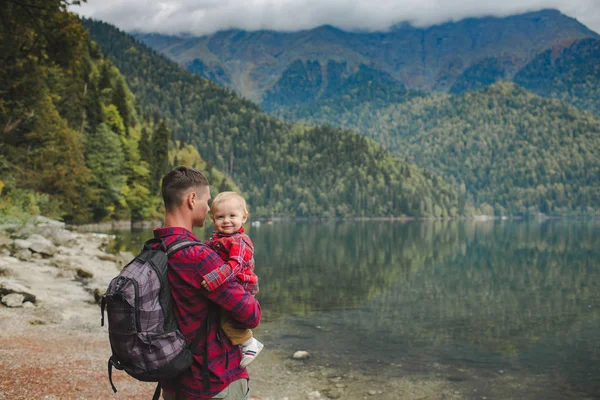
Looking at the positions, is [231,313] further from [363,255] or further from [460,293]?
[363,255]

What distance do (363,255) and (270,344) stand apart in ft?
128

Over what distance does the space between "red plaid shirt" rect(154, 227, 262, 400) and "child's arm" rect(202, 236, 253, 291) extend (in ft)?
0.16

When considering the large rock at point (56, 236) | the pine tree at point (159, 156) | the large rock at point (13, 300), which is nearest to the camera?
the large rock at point (13, 300)

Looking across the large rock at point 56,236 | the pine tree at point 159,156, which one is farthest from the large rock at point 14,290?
the pine tree at point 159,156

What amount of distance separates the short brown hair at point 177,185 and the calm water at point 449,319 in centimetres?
1258

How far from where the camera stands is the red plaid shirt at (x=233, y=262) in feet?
13.3

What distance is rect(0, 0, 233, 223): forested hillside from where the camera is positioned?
1708 cm

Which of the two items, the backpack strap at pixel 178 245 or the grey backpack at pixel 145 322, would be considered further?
the backpack strap at pixel 178 245

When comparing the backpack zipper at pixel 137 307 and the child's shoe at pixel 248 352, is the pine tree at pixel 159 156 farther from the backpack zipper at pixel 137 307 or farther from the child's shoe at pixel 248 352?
the backpack zipper at pixel 137 307

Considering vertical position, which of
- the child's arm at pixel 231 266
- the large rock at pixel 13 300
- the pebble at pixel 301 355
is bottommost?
the pebble at pixel 301 355

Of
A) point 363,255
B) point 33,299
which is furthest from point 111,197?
point 33,299

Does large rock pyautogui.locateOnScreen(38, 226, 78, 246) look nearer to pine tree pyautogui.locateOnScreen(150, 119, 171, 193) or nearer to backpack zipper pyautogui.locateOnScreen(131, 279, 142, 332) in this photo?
backpack zipper pyautogui.locateOnScreen(131, 279, 142, 332)

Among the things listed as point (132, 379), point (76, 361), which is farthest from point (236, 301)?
point (76, 361)

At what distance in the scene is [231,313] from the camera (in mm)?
4156
